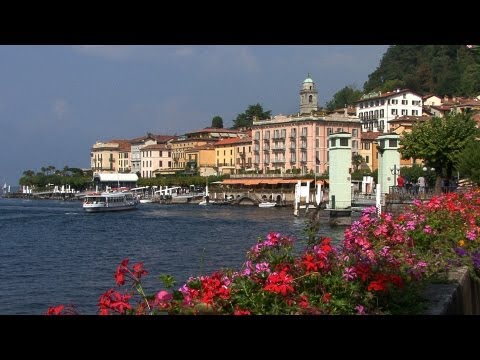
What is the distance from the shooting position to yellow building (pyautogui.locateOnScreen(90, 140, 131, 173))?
14962cm

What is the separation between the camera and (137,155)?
5645 inches

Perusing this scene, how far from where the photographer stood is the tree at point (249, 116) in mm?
131125

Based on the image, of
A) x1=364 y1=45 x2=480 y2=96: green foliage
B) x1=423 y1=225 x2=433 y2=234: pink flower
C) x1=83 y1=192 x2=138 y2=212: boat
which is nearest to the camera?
x1=423 y1=225 x2=433 y2=234: pink flower

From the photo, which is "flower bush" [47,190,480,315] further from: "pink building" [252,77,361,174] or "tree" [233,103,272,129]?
"tree" [233,103,272,129]

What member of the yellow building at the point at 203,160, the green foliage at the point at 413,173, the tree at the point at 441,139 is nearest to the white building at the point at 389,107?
the yellow building at the point at 203,160

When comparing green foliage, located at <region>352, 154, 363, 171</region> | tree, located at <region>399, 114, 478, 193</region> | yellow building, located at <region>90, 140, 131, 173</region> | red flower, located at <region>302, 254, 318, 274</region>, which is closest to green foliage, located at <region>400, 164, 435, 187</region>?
green foliage, located at <region>352, 154, 363, 171</region>

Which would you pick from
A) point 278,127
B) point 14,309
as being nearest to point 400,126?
point 278,127

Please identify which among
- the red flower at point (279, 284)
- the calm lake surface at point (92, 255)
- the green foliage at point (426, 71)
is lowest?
the calm lake surface at point (92, 255)

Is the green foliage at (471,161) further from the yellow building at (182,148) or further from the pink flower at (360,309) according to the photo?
the yellow building at (182,148)

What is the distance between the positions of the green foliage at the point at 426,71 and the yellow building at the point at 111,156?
52.5 m

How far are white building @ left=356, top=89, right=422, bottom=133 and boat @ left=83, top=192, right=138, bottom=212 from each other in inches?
1728

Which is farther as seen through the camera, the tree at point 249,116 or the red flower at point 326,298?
the tree at point 249,116

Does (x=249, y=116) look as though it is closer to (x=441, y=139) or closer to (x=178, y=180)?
(x=178, y=180)
